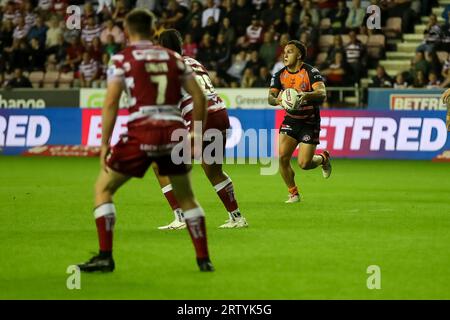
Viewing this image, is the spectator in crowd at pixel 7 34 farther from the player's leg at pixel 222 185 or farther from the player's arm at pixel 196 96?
the player's arm at pixel 196 96

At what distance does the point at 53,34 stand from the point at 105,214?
77.8 ft

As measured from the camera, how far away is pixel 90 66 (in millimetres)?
30391

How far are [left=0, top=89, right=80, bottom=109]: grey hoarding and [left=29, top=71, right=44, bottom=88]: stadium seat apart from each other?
111 inches

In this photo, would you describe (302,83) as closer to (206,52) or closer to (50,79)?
(206,52)

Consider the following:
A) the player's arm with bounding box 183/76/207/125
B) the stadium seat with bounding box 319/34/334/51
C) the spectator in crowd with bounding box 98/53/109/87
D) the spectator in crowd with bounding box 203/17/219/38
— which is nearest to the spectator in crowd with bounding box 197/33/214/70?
the spectator in crowd with bounding box 203/17/219/38

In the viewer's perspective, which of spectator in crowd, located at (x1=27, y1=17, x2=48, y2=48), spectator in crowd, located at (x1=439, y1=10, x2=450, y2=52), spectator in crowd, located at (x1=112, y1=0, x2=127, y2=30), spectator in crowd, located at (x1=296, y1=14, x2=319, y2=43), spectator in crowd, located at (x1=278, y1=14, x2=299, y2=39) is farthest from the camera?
spectator in crowd, located at (x1=27, y1=17, x2=48, y2=48)

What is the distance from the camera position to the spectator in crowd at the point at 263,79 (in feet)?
91.3

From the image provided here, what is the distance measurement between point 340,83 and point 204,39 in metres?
4.44

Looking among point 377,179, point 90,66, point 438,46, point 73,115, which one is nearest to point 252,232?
point 377,179

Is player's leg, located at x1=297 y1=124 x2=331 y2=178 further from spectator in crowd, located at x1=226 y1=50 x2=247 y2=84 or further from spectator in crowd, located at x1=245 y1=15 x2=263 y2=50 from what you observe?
spectator in crowd, located at x1=245 y1=15 x2=263 y2=50

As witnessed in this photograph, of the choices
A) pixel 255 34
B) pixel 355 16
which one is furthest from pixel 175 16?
pixel 355 16

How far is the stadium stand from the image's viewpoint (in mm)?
28141

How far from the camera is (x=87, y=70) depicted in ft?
99.9

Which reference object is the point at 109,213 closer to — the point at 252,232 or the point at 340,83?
the point at 252,232
